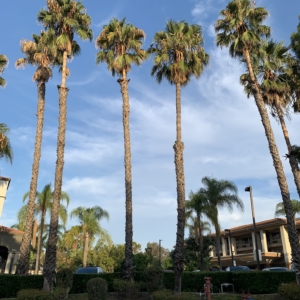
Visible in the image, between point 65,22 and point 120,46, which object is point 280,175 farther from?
point 65,22

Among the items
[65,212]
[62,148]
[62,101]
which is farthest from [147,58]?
[65,212]

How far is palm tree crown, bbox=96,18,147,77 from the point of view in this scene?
2380cm

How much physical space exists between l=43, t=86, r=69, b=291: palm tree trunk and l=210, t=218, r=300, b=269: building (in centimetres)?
2985

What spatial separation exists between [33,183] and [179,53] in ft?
42.4

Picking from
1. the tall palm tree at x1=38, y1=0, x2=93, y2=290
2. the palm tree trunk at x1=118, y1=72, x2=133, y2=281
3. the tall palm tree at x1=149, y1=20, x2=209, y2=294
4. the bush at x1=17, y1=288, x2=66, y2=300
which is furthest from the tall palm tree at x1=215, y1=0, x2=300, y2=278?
the bush at x1=17, y1=288, x2=66, y2=300

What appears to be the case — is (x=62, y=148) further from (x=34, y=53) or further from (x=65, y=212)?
(x=65, y=212)

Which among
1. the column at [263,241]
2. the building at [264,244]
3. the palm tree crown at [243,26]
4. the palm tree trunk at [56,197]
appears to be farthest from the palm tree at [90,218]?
the palm tree crown at [243,26]

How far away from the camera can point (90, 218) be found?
146ft

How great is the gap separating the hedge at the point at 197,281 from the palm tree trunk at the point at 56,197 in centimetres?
176

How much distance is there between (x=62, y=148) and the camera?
1948 cm

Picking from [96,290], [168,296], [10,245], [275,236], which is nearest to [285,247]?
[275,236]

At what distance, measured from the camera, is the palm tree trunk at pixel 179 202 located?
16.5 metres

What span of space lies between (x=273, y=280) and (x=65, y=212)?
25.0m

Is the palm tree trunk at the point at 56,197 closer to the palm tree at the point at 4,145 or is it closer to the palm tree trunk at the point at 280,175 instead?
the palm tree at the point at 4,145
